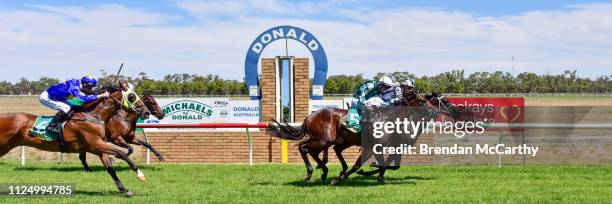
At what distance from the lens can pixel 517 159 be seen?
14.9 metres

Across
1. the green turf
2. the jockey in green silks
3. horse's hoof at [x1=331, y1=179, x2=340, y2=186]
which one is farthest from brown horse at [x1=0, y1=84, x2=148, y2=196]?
the jockey in green silks

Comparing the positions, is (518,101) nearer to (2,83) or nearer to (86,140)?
(86,140)

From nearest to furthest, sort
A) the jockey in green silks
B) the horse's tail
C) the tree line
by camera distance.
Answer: the jockey in green silks, the horse's tail, the tree line

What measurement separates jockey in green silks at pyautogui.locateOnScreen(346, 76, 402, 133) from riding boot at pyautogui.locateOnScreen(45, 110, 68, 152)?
12.5ft

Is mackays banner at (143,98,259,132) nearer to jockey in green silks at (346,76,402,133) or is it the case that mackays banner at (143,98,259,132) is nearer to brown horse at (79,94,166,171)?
brown horse at (79,94,166,171)

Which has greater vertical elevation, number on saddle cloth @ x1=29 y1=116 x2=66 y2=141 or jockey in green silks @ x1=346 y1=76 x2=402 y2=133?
jockey in green silks @ x1=346 y1=76 x2=402 y2=133

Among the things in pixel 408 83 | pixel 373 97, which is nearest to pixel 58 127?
pixel 373 97

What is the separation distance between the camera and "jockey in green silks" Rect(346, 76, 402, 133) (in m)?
11.0

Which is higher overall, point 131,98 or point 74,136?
point 131,98

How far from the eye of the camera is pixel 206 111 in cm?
1636

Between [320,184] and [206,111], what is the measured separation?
597cm

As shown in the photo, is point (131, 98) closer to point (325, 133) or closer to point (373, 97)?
point (325, 133)

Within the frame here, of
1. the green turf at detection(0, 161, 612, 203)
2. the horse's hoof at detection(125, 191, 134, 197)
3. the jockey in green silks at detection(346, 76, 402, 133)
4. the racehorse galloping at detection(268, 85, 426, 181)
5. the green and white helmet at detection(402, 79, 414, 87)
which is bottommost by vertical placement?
the green turf at detection(0, 161, 612, 203)

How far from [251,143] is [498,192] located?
6.18 metres
